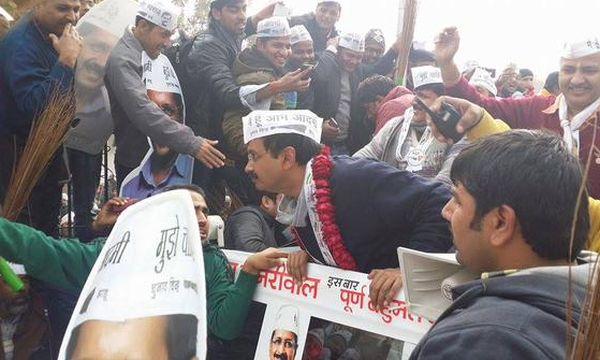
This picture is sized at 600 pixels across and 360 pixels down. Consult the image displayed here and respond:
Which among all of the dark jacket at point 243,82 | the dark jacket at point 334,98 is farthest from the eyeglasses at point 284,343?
the dark jacket at point 334,98

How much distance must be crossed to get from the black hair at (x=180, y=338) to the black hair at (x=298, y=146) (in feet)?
4.74

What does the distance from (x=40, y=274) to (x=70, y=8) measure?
1.79 m

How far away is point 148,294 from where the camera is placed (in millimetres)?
1847

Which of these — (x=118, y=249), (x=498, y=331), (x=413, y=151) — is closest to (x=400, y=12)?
(x=413, y=151)

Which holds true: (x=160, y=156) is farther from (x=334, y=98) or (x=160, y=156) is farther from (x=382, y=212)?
(x=382, y=212)

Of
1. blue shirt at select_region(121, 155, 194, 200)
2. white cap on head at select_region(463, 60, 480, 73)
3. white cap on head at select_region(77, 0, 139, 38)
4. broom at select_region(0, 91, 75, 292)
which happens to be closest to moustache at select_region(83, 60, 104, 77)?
white cap on head at select_region(77, 0, 139, 38)

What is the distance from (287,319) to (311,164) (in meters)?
0.67

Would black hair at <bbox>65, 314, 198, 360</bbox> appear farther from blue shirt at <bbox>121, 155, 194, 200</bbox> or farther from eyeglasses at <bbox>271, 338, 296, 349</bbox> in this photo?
blue shirt at <bbox>121, 155, 194, 200</bbox>

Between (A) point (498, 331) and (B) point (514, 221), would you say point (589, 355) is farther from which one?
(B) point (514, 221)

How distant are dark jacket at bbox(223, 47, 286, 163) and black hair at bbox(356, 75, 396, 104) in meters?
0.74

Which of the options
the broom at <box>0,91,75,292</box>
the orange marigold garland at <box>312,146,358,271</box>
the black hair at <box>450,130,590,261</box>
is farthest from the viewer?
the broom at <box>0,91,75,292</box>

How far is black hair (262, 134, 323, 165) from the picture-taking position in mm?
3170

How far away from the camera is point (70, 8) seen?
3758 mm

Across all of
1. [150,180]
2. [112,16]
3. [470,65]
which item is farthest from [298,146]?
[470,65]
